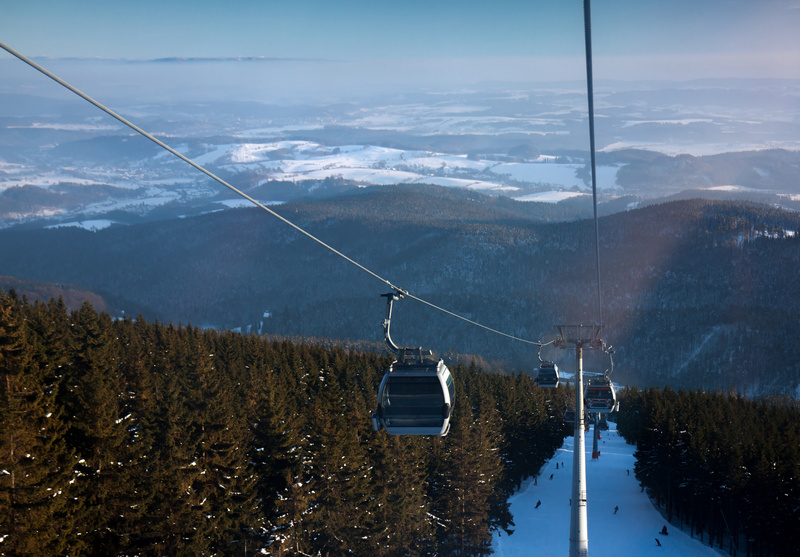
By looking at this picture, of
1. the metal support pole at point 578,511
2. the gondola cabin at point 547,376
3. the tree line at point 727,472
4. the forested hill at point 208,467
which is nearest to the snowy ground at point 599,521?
the tree line at point 727,472

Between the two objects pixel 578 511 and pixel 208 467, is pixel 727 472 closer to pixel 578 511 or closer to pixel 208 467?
pixel 578 511

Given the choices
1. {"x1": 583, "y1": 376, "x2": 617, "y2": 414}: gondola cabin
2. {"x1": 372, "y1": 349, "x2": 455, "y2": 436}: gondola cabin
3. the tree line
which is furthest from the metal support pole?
the tree line

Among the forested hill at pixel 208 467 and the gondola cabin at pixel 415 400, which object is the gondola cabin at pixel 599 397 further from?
the gondola cabin at pixel 415 400

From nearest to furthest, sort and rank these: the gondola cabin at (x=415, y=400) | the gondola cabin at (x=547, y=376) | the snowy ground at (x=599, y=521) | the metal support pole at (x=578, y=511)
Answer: the gondola cabin at (x=415, y=400) < the metal support pole at (x=578, y=511) < the gondola cabin at (x=547, y=376) < the snowy ground at (x=599, y=521)

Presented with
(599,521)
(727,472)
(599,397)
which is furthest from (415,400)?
(599,521)

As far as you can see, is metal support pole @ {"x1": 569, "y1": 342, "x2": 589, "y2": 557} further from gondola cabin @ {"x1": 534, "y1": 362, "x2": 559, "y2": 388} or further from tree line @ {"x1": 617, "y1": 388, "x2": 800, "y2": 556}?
tree line @ {"x1": 617, "y1": 388, "x2": 800, "y2": 556}

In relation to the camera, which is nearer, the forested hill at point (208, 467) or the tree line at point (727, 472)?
the forested hill at point (208, 467)

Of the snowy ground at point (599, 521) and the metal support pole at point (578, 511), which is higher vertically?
the metal support pole at point (578, 511)
